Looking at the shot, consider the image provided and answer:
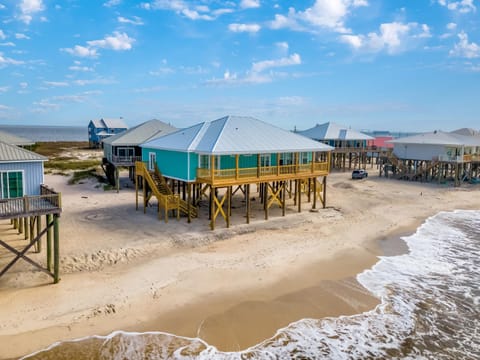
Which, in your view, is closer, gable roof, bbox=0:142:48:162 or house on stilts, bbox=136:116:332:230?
gable roof, bbox=0:142:48:162

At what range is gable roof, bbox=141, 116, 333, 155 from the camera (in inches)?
907

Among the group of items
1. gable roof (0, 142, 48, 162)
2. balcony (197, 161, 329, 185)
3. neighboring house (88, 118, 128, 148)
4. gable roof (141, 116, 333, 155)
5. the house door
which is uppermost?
neighboring house (88, 118, 128, 148)

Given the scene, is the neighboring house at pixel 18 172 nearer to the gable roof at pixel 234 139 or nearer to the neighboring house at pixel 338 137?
the gable roof at pixel 234 139

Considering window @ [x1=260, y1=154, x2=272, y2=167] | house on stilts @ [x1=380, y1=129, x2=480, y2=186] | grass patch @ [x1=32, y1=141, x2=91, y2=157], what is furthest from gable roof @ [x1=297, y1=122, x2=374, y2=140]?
grass patch @ [x1=32, y1=141, x2=91, y2=157]

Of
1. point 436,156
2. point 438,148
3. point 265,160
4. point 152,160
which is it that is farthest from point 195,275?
point 438,148

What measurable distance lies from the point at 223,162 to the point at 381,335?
14807mm

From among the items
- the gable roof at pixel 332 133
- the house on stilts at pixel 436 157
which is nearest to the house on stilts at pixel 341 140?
the gable roof at pixel 332 133

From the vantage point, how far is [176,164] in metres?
24.5

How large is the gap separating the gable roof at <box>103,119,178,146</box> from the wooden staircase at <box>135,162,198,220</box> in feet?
33.1

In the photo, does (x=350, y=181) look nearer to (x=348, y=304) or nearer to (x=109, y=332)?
(x=348, y=304)

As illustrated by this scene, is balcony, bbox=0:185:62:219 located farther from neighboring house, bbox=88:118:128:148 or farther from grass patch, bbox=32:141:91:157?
neighboring house, bbox=88:118:128:148

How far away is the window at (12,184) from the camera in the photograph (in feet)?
51.4

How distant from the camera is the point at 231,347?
11.7 metres

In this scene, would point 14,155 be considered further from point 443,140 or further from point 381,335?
point 443,140
